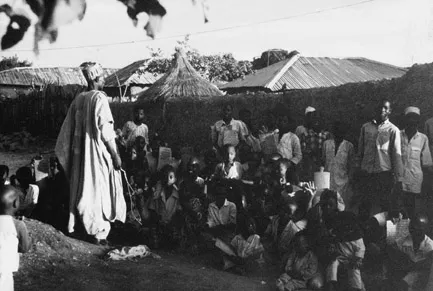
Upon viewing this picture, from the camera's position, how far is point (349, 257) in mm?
5367

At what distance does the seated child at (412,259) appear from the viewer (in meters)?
5.16

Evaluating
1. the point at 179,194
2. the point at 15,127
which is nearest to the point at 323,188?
the point at 179,194

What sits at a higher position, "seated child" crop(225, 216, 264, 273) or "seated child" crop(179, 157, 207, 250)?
"seated child" crop(179, 157, 207, 250)

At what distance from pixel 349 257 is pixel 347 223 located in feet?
1.20

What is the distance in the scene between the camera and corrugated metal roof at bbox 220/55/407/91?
60.5ft

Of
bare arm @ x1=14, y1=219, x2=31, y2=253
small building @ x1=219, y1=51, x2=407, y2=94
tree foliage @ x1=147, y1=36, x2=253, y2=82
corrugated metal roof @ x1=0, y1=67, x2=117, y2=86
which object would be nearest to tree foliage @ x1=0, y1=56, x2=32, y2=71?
corrugated metal roof @ x1=0, y1=67, x2=117, y2=86

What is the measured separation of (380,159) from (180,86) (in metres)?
9.35

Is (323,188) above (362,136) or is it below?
below

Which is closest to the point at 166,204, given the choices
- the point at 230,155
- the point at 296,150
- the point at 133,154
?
the point at 230,155

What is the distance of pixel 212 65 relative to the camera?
84.6ft

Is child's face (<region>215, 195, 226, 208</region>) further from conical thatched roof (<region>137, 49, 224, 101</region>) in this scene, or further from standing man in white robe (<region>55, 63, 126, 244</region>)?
conical thatched roof (<region>137, 49, 224, 101</region>)

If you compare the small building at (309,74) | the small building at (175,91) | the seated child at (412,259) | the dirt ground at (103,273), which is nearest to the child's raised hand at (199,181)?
the dirt ground at (103,273)

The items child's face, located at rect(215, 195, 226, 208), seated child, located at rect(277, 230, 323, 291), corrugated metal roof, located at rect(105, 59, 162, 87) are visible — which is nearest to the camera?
seated child, located at rect(277, 230, 323, 291)

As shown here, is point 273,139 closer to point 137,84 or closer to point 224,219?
point 224,219
